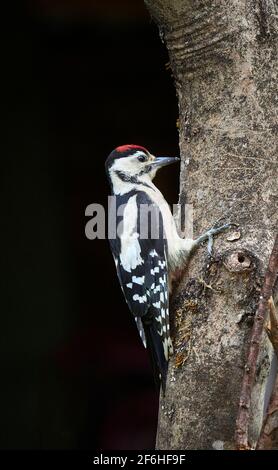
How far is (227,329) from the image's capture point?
2.45 metres

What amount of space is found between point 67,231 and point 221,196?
287 cm

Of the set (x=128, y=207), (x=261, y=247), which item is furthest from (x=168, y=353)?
(x=128, y=207)

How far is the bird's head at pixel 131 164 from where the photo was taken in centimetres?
320

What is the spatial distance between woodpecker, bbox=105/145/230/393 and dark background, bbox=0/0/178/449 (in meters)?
2.06

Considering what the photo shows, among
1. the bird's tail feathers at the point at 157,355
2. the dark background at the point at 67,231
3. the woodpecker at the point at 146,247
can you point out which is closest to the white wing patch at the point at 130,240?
the woodpecker at the point at 146,247

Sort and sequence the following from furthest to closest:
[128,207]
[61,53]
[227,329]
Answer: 1. [61,53]
2. [128,207]
3. [227,329]

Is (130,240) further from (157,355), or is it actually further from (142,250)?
(157,355)

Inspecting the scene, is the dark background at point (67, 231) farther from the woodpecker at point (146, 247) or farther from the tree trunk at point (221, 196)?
the tree trunk at point (221, 196)

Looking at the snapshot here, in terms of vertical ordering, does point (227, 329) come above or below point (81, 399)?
above

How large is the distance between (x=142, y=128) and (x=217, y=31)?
2.77 meters

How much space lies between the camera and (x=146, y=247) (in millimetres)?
3002

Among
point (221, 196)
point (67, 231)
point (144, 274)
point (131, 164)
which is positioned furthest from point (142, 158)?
point (67, 231)

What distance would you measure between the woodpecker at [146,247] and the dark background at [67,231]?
2.06 metres

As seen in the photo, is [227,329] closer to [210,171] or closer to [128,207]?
[210,171]
